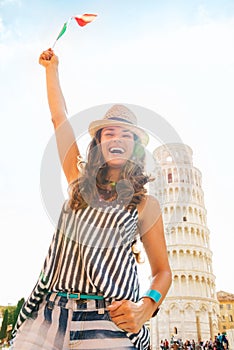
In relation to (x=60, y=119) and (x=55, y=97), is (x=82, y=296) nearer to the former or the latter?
(x=60, y=119)

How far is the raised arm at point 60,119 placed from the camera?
1.91m

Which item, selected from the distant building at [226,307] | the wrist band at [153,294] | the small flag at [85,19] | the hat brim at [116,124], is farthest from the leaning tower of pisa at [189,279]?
the wrist band at [153,294]

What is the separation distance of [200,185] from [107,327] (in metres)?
55.5

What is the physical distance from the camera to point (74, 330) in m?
1.41

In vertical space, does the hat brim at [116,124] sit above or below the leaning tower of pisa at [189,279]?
below

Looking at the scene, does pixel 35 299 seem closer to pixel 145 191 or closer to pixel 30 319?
pixel 30 319

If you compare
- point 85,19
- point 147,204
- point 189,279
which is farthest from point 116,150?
point 189,279

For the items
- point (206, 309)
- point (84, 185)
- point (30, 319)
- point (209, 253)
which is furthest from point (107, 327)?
point (209, 253)

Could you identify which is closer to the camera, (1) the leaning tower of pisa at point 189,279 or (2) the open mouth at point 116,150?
(2) the open mouth at point 116,150

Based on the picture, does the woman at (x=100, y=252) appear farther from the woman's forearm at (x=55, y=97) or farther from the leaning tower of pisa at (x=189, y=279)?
the leaning tower of pisa at (x=189, y=279)

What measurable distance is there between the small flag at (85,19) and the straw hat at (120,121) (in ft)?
4.21

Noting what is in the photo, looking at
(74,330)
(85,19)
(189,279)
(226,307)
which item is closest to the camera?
(74,330)

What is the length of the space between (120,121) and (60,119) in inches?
14.8

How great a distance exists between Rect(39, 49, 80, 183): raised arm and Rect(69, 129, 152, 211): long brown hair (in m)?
0.10
